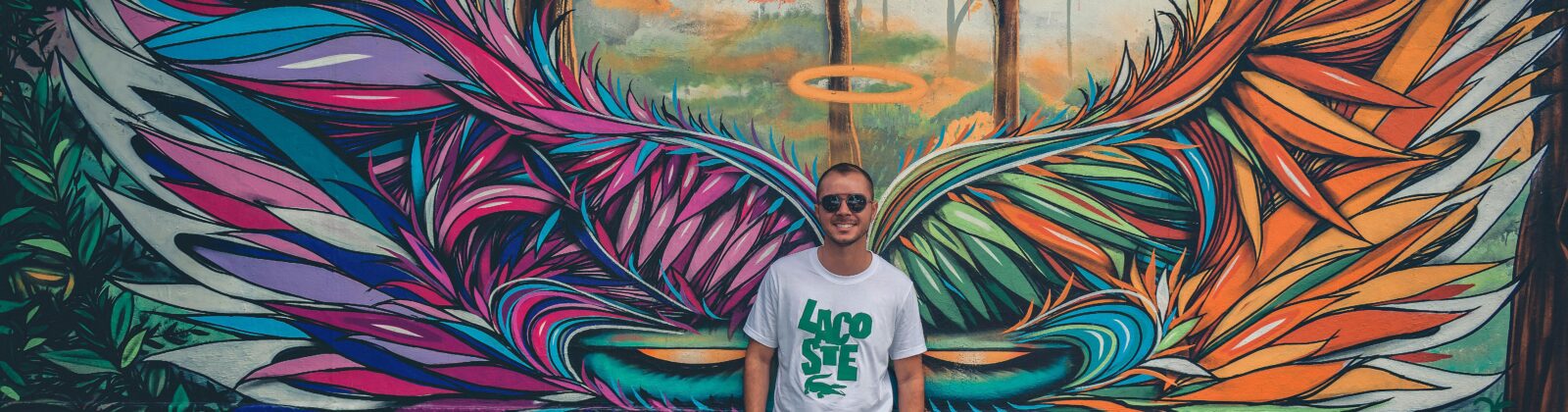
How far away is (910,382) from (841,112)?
107 cm

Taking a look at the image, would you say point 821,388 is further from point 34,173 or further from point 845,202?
point 34,173

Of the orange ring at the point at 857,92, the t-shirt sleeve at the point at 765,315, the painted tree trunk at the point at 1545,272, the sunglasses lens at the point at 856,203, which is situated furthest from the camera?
the orange ring at the point at 857,92

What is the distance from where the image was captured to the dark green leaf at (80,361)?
11.3 ft

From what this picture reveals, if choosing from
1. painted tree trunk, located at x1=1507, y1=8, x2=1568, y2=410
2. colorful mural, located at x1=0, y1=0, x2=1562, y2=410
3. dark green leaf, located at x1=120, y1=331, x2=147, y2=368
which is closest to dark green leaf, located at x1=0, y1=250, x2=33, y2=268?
colorful mural, located at x1=0, y1=0, x2=1562, y2=410

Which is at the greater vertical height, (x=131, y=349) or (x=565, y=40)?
(x=565, y=40)

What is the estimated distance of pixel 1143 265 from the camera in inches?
127

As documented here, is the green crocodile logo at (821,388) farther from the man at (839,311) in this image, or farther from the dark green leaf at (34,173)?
the dark green leaf at (34,173)

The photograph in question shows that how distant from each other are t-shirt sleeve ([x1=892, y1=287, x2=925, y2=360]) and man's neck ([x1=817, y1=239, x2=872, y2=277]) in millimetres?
190

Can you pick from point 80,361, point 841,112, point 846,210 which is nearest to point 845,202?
point 846,210

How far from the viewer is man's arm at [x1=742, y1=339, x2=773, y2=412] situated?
9.03ft

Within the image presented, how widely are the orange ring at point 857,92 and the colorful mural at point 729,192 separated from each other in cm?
2

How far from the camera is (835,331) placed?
2.65 metres

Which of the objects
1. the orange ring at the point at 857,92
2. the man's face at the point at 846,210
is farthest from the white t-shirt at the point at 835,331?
the orange ring at the point at 857,92

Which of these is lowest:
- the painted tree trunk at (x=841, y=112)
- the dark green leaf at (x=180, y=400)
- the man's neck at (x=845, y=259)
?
the dark green leaf at (x=180, y=400)
